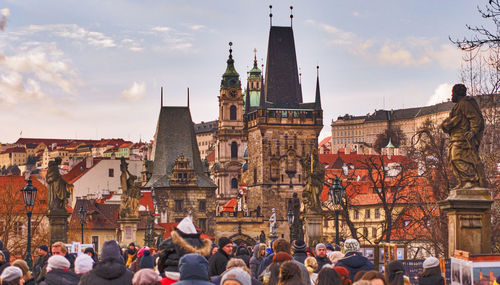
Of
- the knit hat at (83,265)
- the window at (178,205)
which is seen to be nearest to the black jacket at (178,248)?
the knit hat at (83,265)

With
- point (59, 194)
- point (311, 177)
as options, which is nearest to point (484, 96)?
point (311, 177)

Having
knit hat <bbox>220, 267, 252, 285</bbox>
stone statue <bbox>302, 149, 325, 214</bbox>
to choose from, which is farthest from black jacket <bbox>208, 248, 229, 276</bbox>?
stone statue <bbox>302, 149, 325, 214</bbox>

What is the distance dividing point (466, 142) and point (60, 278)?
20.2 ft

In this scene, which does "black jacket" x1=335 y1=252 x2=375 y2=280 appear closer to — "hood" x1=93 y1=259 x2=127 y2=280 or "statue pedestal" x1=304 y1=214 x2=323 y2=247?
"hood" x1=93 y1=259 x2=127 y2=280

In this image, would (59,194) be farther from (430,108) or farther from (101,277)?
(430,108)

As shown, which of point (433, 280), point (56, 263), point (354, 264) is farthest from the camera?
point (354, 264)

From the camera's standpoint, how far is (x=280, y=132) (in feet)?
321

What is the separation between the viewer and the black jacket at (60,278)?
9555 millimetres

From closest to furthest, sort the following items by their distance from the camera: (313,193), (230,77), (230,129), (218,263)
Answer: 1. (218,263)
2. (313,193)
3. (230,77)
4. (230,129)

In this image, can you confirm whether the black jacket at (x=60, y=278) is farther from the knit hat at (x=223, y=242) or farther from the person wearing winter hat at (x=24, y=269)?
the knit hat at (x=223, y=242)

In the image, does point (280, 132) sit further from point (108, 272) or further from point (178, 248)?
point (108, 272)

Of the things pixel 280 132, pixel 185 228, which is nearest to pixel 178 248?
pixel 185 228

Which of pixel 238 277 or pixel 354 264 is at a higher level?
pixel 238 277

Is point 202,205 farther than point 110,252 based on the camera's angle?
Yes
